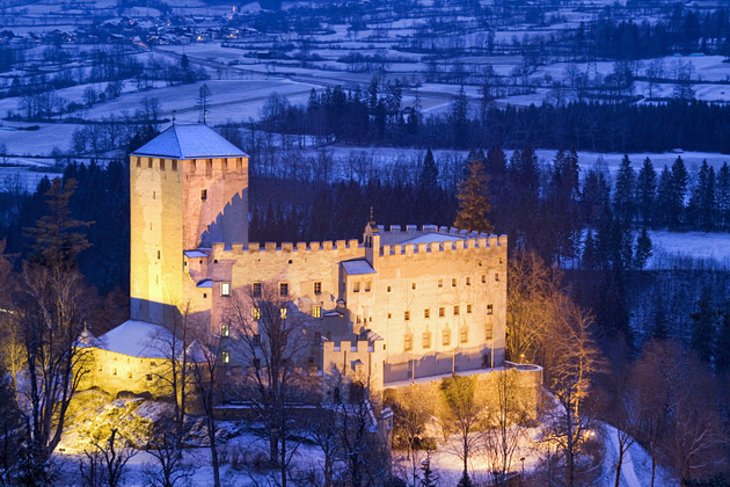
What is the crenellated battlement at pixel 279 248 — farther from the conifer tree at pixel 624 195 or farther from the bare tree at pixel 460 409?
the conifer tree at pixel 624 195

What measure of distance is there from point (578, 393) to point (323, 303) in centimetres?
1044

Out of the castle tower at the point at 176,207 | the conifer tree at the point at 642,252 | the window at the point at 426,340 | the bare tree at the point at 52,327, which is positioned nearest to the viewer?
the bare tree at the point at 52,327

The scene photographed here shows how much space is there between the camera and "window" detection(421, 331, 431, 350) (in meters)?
60.3

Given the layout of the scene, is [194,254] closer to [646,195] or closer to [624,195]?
[624,195]

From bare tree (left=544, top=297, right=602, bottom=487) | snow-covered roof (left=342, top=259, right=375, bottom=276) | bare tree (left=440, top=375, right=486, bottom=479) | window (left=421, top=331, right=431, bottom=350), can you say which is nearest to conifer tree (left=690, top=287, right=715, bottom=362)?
bare tree (left=544, top=297, right=602, bottom=487)

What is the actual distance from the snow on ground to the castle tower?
31540 mm

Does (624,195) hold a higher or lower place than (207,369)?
lower

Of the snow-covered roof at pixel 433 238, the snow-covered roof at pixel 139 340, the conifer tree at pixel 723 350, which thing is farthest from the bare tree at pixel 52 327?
the conifer tree at pixel 723 350

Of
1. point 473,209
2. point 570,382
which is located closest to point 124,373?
point 570,382

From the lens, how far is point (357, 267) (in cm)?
5888

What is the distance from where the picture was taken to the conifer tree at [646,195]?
91.8 meters

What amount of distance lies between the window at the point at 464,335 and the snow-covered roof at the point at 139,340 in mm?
11624

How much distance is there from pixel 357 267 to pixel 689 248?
3393cm

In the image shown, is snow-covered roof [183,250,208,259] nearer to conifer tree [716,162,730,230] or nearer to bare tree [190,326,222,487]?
bare tree [190,326,222,487]
